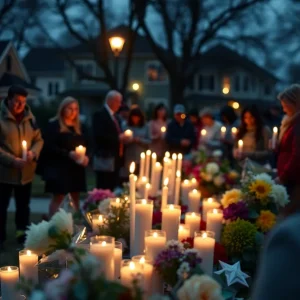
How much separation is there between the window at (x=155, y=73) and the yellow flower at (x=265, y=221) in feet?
134

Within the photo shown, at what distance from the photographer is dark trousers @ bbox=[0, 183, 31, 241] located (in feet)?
20.9

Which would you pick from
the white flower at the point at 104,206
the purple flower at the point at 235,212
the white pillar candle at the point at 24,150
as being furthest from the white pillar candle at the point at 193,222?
the white pillar candle at the point at 24,150

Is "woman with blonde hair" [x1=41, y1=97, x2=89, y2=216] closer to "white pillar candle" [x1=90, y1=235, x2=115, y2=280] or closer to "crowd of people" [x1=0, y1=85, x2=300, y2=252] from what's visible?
"crowd of people" [x1=0, y1=85, x2=300, y2=252]

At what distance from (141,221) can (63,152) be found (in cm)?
371

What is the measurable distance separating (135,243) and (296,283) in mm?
2069

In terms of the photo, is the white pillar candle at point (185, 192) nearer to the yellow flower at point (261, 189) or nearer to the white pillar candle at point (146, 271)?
the yellow flower at point (261, 189)

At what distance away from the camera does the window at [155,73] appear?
4459cm

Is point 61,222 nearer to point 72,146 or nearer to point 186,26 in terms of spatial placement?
point 72,146

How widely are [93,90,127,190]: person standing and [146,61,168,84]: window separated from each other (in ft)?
122

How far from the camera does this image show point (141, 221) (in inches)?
127

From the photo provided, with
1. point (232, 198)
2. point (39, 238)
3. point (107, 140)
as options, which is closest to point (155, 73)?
point (107, 140)

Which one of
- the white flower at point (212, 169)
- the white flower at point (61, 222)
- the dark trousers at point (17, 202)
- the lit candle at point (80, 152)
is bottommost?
the dark trousers at point (17, 202)

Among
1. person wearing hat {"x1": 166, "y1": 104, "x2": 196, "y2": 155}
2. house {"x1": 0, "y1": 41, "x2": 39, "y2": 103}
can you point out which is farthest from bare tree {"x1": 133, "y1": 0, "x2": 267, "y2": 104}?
person wearing hat {"x1": 166, "y1": 104, "x2": 196, "y2": 155}

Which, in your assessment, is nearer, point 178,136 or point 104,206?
point 104,206
